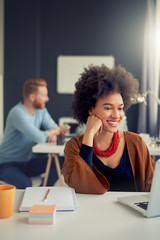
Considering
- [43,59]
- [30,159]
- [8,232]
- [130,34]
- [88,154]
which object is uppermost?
[130,34]

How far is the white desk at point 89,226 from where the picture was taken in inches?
33.7

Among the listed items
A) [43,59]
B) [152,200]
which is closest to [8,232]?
[152,200]

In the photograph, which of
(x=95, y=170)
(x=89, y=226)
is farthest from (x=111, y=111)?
(x=89, y=226)

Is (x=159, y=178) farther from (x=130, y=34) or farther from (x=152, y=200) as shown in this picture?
(x=130, y=34)

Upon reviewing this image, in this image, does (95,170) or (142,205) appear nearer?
(142,205)

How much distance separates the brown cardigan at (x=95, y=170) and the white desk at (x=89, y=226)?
164 mm

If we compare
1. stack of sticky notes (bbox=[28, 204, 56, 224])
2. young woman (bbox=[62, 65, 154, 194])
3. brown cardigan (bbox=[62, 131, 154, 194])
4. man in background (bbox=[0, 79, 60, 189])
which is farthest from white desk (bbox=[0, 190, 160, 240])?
man in background (bbox=[0, 79, 60, 189])

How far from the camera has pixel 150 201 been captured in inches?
38.6

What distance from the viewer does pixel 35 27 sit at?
13.6 ft

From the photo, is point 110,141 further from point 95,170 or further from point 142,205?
point 142,205

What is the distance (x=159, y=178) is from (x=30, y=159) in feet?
7.24

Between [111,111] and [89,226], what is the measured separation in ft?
2.37

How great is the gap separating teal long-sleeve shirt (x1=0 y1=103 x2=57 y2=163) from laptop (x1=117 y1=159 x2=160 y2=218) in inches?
72.3

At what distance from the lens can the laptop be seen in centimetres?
94
